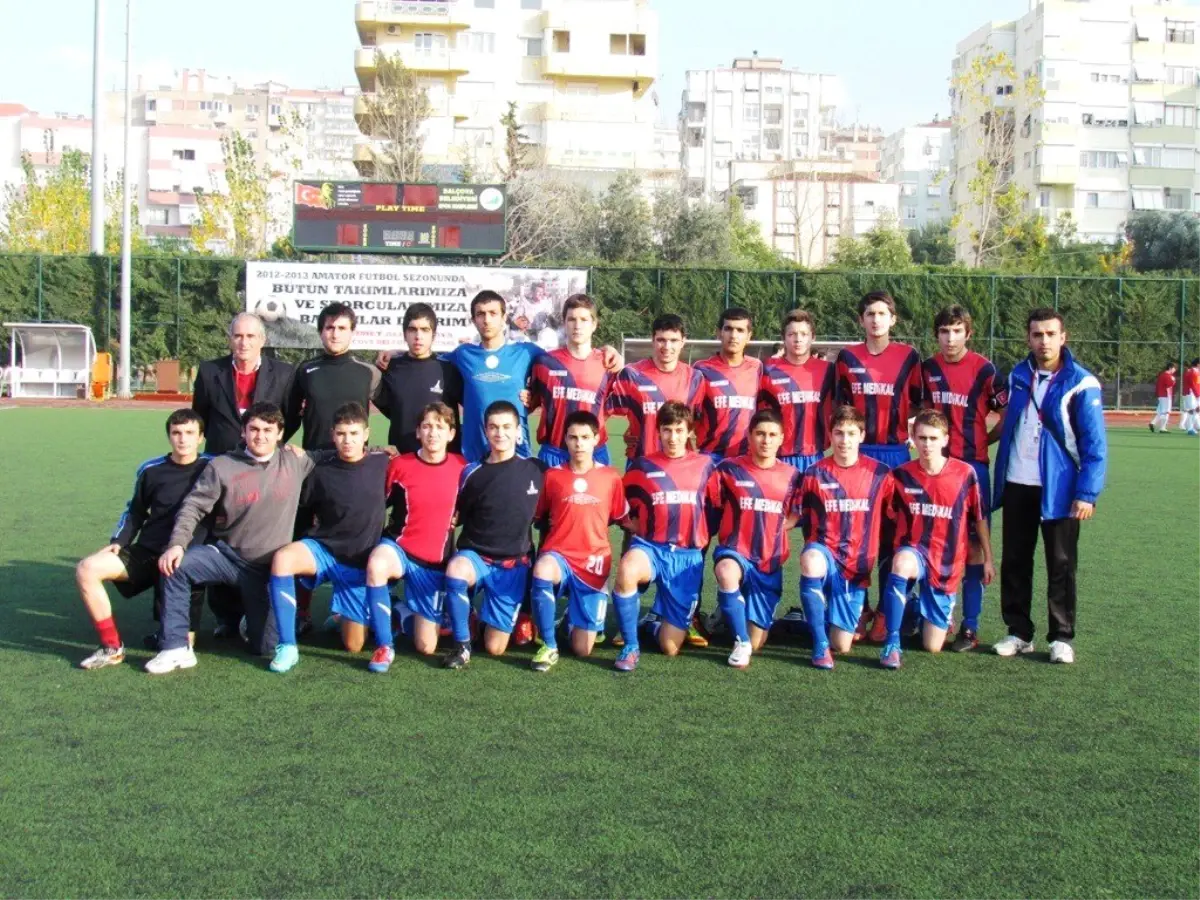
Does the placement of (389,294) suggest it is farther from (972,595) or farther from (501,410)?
(972,595)

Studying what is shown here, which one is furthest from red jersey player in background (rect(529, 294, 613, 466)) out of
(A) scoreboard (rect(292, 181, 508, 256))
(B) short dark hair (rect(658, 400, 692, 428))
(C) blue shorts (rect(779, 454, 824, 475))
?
(A) scoreboard (rect(292, 181, 508, 256))

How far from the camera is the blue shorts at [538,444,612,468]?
650 cm

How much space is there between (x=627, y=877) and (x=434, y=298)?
22.0 metres

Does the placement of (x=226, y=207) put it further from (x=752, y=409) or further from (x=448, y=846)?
(x=448, y=846)

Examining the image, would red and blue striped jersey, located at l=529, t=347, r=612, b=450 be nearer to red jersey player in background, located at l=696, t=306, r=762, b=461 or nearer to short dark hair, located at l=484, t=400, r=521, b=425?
red jersey player in background, located at l=696, t=306, r=762, b=461

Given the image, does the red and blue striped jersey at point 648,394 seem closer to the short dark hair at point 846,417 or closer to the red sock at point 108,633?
the short dark hair at point 846,417

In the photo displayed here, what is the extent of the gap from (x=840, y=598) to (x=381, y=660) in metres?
2.08

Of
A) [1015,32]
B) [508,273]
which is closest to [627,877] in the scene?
[508,273]

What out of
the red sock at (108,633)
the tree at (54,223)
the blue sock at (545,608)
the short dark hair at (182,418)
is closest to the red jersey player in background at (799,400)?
the blue sock at (545,608)

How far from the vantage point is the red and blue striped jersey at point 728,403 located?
258 inches

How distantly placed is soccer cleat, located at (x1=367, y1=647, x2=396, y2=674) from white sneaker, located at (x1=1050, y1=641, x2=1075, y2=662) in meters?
2.93

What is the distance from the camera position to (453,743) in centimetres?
450

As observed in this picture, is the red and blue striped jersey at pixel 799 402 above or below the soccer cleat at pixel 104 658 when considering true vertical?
above

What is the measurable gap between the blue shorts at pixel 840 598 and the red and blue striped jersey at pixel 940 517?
36 cm
